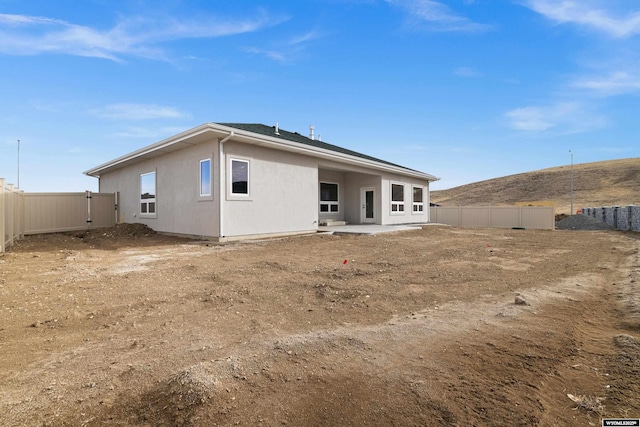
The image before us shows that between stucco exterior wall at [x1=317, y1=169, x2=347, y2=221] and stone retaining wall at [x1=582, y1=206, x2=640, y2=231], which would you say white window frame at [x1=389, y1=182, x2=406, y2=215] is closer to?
stucco exterior wall at [x1=317, y1=169, x2=347, y2=221]

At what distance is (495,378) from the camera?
2389 mm

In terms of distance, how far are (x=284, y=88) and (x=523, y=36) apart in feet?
32.5

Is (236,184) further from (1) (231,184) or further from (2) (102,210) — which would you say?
(2) (102,210)

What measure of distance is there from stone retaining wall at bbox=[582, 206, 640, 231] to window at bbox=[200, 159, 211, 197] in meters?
24.9

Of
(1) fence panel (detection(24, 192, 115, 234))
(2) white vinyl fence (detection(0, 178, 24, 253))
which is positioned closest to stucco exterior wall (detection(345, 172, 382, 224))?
(1) fence panel (detection(24, 192, 115, 234))

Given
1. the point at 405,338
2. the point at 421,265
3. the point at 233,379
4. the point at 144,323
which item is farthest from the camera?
the point at 421,265

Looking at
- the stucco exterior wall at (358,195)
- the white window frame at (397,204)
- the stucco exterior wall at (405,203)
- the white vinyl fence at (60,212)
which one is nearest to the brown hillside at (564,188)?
the stucco exterior wall at (405,203)

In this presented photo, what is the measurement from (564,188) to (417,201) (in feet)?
172

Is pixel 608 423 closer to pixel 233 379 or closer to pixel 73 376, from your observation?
pixel 233 379

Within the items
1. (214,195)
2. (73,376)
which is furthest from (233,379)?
(214,195)

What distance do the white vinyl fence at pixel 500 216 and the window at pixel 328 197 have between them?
13319 mm

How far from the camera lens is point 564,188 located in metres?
56.5

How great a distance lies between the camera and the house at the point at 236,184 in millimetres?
10359

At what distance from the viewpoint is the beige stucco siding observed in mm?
10562
